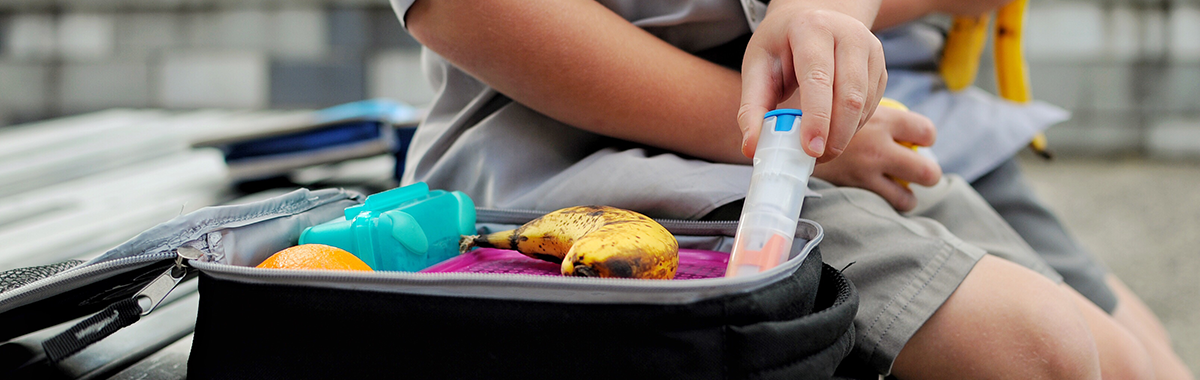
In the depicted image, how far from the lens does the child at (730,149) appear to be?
44cm

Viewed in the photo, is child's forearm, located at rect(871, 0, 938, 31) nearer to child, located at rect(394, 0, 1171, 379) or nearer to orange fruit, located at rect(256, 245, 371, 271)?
child, located at rect(394, 0, 1171, 379)

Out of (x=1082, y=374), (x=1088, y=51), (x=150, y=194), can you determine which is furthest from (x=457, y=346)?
(x=1088, y=51)

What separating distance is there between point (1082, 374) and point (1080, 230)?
1597 millimetres

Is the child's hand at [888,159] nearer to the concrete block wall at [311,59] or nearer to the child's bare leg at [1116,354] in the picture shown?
the child's bare leg at [1116,354]

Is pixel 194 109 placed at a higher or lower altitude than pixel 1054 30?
lower

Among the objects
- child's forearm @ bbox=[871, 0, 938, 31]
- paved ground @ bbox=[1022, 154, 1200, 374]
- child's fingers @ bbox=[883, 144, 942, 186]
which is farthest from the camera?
paved ground @ bbox=[1022, 154, 1200, 374]

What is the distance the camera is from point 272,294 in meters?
0.39

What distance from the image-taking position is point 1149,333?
761 millimetres

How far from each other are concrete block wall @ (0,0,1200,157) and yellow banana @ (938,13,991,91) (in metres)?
2.03

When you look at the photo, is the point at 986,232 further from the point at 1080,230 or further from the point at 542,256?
the point at 1080,230

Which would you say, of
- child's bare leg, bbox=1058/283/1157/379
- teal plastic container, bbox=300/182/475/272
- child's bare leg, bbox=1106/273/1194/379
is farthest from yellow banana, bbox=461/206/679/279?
child's bare leg, bbox=1106/273/1194/379

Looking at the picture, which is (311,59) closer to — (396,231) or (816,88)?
(396,231)

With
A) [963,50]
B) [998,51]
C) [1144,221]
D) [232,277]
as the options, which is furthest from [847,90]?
[1144,221]

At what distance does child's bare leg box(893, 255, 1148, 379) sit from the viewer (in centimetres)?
44
